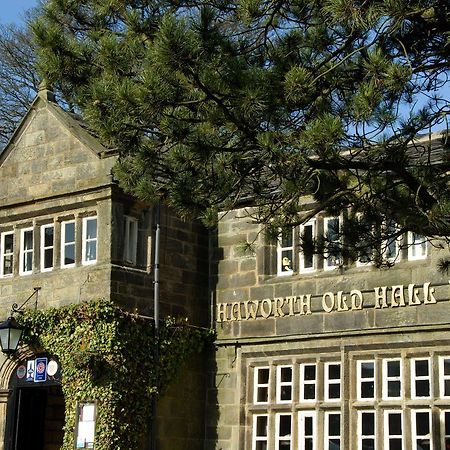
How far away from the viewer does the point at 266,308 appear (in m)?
18.3

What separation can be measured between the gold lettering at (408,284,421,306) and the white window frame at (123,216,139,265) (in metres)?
4.65

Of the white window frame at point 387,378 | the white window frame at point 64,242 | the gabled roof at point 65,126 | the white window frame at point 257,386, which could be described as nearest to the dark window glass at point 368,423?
the white window frame at point 387,378

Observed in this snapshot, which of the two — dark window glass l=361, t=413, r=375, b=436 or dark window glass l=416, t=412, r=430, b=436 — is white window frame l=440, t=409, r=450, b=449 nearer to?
dark window glass l=416, t=412, r=430, b=436

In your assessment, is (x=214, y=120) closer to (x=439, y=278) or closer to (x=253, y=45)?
(x=253, y=45)

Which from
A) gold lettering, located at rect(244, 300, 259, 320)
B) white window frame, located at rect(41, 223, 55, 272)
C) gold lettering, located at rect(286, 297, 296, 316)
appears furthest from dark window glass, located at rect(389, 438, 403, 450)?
white window frame, located at rect(41, 223, 55, 272)

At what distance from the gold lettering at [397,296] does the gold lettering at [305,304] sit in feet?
5.10

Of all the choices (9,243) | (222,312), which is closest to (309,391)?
(222,312)

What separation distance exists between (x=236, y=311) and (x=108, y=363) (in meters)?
2.71

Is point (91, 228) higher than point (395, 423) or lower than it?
higher

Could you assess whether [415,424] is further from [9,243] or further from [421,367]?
[9,243]

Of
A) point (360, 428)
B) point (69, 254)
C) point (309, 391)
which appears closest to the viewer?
point (360, 428)

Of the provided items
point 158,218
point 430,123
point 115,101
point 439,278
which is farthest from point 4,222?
point 430,123

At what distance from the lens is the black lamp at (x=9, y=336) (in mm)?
17828

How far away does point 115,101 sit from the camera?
10.9 metres
